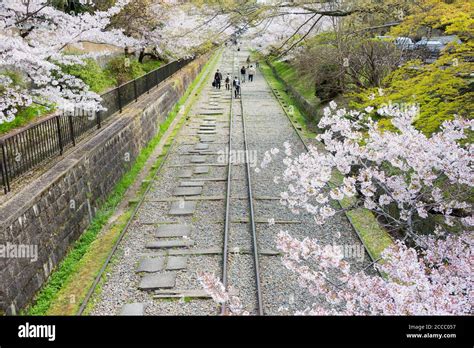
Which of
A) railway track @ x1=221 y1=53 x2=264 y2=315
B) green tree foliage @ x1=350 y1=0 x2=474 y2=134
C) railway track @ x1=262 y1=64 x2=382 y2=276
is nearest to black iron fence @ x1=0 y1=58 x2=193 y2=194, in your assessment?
railway track @ x1=221 y1=53 x2=264 y2=315

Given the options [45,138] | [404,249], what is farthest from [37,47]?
[404,249]

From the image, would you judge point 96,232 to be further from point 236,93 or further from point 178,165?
point 236,93

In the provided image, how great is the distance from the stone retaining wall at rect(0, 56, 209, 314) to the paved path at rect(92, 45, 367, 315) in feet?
3.83

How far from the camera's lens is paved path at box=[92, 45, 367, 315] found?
7.01 meters

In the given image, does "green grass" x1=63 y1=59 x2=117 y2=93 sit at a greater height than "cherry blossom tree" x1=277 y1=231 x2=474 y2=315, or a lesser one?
greater

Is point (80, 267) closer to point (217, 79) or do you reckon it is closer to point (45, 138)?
point (45, 138)

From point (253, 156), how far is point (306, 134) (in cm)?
399

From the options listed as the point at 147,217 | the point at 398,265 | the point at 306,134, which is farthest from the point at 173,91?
the point at 398,265

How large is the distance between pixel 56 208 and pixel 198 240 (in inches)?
114

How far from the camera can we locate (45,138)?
31.8 feet

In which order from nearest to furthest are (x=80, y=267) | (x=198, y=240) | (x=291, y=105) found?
(x=80, y=267) < (x=198, y=240) < (x=291, y=105)

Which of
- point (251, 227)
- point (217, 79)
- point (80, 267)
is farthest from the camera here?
point (217, 79)

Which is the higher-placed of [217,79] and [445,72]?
[445,72]

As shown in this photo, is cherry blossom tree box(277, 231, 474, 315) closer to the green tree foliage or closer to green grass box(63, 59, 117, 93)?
the green tree foliage
